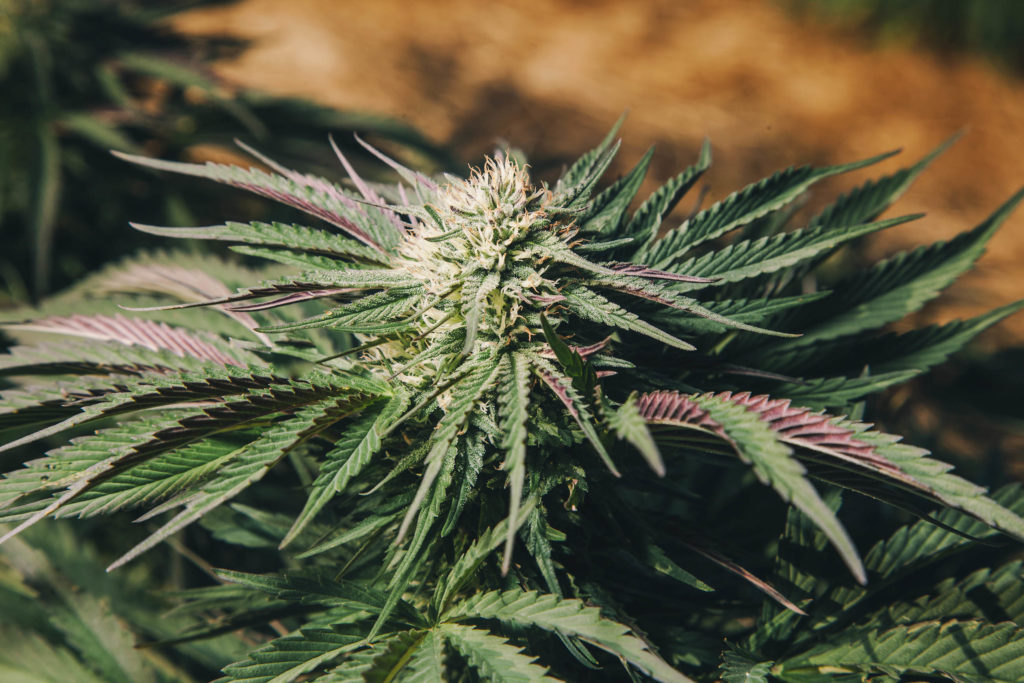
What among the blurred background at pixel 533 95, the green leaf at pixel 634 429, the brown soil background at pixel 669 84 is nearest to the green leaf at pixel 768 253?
the green leaf at pixel 634 429

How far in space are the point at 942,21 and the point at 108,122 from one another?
246 inches

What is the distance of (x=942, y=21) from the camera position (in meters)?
5.76

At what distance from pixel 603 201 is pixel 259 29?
17.2ft

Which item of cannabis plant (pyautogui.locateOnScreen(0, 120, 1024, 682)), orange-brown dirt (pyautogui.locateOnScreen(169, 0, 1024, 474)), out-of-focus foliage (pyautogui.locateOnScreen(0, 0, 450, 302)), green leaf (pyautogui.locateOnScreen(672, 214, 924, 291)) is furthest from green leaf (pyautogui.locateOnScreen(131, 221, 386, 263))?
orange-brown dirt (pyautogui.locateOnScreen(169, 0, 1024, 474))

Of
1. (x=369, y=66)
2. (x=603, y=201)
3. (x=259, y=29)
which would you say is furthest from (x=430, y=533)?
(x=259, y=29)

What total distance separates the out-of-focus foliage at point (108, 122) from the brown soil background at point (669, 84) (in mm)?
2156

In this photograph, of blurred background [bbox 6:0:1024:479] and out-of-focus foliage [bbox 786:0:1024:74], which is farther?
out-of-focus foliage [bbox 786:0:1024:74]

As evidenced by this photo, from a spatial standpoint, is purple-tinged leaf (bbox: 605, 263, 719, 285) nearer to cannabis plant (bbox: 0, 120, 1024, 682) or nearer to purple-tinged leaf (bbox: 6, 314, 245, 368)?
cannabis plant (bbox: 0, 120, 1024, 682)

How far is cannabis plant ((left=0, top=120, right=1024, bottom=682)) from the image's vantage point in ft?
2.19

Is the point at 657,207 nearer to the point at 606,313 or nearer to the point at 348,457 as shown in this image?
the point at 606,313

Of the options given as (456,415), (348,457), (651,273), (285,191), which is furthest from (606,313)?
(285,191)

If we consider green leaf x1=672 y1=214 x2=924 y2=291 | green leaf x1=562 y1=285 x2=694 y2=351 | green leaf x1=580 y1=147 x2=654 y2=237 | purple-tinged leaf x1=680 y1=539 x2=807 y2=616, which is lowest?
→ purple-tinged leaf x1=680 y1=539 x2=807 y2=616

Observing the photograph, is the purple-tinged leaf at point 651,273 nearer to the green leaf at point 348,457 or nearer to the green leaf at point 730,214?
the green leaf at point 730,214

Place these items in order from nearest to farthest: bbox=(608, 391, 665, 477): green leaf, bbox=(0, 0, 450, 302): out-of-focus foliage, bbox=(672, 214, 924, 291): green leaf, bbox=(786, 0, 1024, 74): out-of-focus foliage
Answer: bbox=(608, 391, 665, 477): green leaf → bbox=(672, 214, 924, 291): green leaf → bbox=(0, 0, 450, 302): out-of-focus foliage → bbox=(786, 0, 1024, 74): out-of-focus foliage
